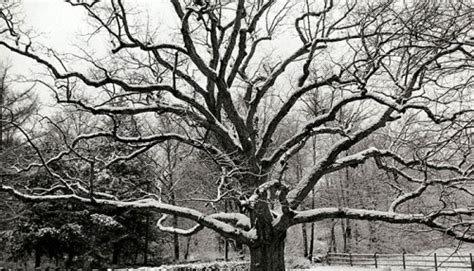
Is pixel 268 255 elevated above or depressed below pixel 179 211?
below

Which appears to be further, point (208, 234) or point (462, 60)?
point (208, 234)

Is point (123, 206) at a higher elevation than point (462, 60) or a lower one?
lower

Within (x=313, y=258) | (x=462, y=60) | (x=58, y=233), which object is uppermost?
(x=462, y=60)

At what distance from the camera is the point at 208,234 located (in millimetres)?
39688

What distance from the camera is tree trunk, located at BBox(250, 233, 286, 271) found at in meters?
10.4

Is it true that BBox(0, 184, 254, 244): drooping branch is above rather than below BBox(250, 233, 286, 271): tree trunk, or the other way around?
above

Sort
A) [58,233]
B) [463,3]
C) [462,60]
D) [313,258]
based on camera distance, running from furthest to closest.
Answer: [313,258] < [58,233] < [462,60] < [463,3]

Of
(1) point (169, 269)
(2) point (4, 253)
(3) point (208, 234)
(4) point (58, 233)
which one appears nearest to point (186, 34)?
(1) point (169, 269)

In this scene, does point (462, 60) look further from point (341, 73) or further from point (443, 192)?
point (341, 73)

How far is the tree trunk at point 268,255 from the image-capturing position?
1035 cm

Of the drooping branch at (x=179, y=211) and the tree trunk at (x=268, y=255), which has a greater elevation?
the drooping branch at (x=179, y=211)

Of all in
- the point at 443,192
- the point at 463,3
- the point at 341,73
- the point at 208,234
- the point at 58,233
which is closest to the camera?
the point at 463,3

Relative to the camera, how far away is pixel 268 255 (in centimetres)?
1036

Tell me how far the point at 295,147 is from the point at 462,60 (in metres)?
8.09
